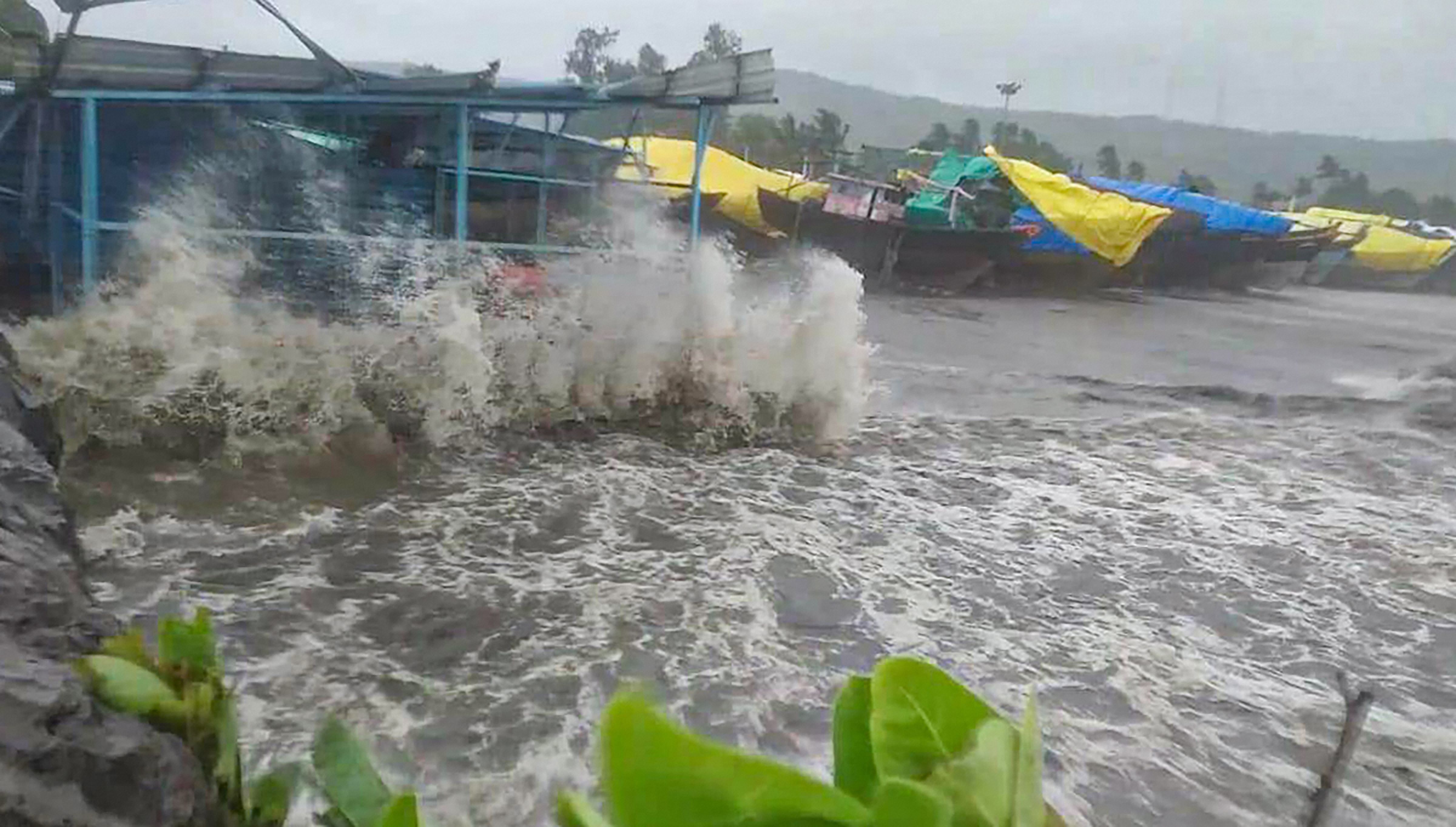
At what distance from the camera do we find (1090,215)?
23.3 m

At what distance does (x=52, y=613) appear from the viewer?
2.29 m

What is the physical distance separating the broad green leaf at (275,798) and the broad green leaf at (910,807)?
1.16 m

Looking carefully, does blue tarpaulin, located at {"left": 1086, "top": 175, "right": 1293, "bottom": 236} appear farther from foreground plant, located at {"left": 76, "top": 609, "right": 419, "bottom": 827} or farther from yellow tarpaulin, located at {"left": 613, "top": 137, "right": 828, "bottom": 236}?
foreground plant, located at {"left": 76, "top": 609, "right": 419, "bottom": 827}

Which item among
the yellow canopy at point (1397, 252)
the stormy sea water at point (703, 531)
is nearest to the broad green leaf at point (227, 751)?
the stormy sea water at point (703, 531)

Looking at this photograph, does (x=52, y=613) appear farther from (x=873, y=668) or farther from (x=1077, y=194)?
(x=1077, y=194)

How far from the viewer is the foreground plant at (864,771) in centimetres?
67

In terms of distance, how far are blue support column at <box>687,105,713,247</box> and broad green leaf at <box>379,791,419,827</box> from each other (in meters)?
8.18

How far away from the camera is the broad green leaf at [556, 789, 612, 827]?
2.33 ft

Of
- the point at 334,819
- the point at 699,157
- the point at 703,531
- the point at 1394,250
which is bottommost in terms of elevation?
the point at 703,531

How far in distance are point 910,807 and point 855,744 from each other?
0.30 ft

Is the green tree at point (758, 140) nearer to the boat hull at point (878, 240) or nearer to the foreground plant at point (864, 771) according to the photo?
the boat hull at point (878, 240)

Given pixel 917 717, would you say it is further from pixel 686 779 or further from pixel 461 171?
pixel 461 171

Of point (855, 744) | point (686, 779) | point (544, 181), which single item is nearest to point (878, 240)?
point (544, 181)

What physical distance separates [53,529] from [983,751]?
286 cm
